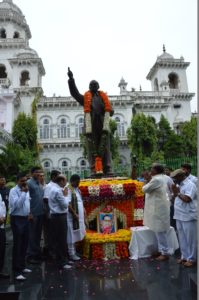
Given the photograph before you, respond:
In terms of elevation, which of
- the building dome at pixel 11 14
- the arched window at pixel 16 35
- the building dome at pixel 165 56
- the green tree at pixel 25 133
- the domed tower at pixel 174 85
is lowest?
the green tree at pixel 25 133

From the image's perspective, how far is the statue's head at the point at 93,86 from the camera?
7.81 meters

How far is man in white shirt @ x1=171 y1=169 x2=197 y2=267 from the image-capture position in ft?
17.9

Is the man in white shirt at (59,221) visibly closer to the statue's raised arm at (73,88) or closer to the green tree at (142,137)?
the statue's raised arm at (73,88)

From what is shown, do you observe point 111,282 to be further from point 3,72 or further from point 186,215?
point 3,72

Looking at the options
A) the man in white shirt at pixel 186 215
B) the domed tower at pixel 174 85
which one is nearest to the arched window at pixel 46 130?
the domed tower at pixel 174 85

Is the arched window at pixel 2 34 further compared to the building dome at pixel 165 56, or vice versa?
the arched window at pixel 2 34

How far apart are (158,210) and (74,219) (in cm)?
181

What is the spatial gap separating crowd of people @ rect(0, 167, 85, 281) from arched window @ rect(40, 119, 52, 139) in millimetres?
29382

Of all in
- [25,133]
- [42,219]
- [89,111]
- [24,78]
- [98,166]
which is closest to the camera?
[42,219]

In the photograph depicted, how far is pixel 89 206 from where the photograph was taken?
6902 mm

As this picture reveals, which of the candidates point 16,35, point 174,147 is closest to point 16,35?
point 16,35

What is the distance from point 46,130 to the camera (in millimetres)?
36156

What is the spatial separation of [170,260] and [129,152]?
99.6 feet

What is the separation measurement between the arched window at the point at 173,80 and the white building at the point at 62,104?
58 cm
